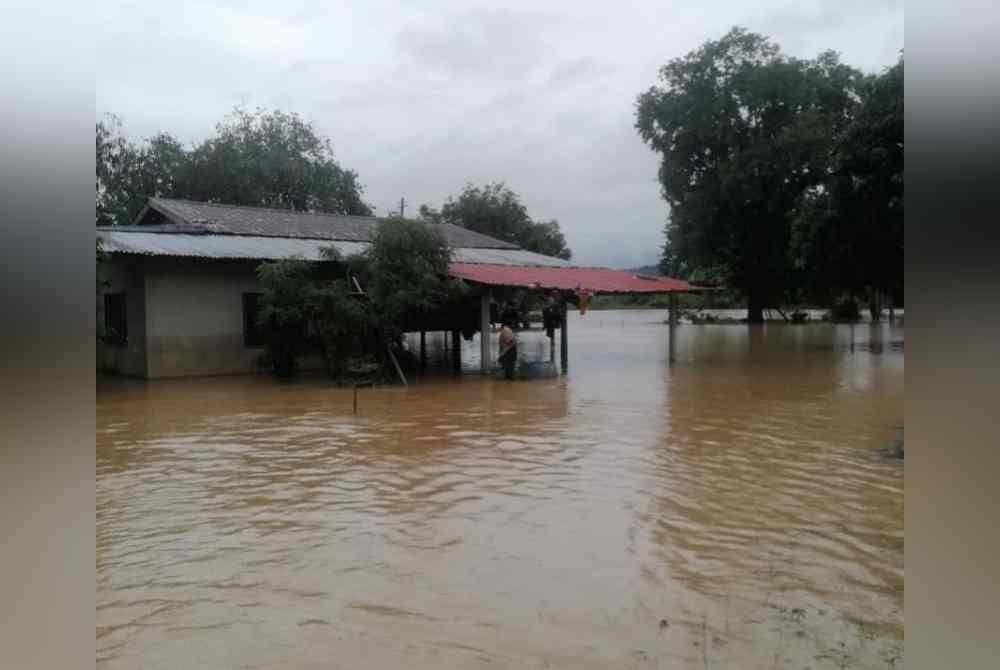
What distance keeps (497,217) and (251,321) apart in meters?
29.7

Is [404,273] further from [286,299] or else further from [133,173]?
[133,173]

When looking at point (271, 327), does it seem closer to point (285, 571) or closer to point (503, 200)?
point (285, 571)

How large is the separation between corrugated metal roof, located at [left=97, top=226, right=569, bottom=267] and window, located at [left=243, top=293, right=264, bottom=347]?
3.86 ft

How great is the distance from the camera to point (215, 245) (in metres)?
18.4

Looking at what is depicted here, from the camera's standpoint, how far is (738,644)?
4254 millimetres

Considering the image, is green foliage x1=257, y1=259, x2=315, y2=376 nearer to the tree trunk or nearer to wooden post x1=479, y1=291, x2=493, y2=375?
wooden post x1=479, y1=291, x2=493, y2=375

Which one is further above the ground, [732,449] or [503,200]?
[503,200]

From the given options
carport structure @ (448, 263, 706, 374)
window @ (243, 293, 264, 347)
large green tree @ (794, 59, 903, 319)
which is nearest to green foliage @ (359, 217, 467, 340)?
carport structure @ (448, 263, 706, 374)

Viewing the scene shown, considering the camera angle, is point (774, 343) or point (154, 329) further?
point (774, 343)

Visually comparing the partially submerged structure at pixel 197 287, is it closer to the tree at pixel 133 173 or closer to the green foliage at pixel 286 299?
the green foliage at pixel 286 299

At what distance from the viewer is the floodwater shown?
4.34 metres
